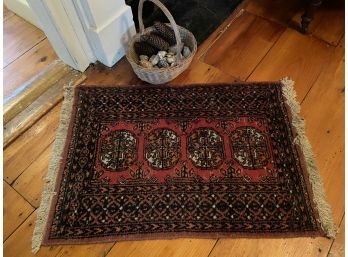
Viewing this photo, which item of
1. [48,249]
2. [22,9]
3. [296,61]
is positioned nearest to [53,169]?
[48,249]

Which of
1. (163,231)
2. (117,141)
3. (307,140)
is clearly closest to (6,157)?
(117,141)

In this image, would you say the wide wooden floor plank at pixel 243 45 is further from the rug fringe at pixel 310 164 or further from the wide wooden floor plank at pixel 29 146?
the wide wooden floor plank at pixel 29 146

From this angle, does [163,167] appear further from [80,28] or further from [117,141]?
[80,28]

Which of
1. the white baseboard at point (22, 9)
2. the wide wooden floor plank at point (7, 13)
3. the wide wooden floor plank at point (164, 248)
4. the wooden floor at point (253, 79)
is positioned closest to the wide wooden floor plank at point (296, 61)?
the wooden floor at point (253, 79)

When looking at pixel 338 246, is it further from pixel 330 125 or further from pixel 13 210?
pixel 13 210

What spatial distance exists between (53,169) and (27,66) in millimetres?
543

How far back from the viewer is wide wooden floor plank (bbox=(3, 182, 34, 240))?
937 mm

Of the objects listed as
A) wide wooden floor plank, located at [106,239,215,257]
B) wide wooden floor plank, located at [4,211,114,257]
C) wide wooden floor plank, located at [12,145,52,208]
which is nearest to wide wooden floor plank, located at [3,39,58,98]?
wide wooden floor plank, located at [12,145,52,208]

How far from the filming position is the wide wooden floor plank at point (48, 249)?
0.88 meters

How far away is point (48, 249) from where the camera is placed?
2.92 ft

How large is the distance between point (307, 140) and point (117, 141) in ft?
2.10

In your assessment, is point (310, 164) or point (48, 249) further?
point (310, 164)

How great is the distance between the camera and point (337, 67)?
1229 millimetres

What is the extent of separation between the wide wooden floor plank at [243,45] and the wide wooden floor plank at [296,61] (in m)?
0.03
